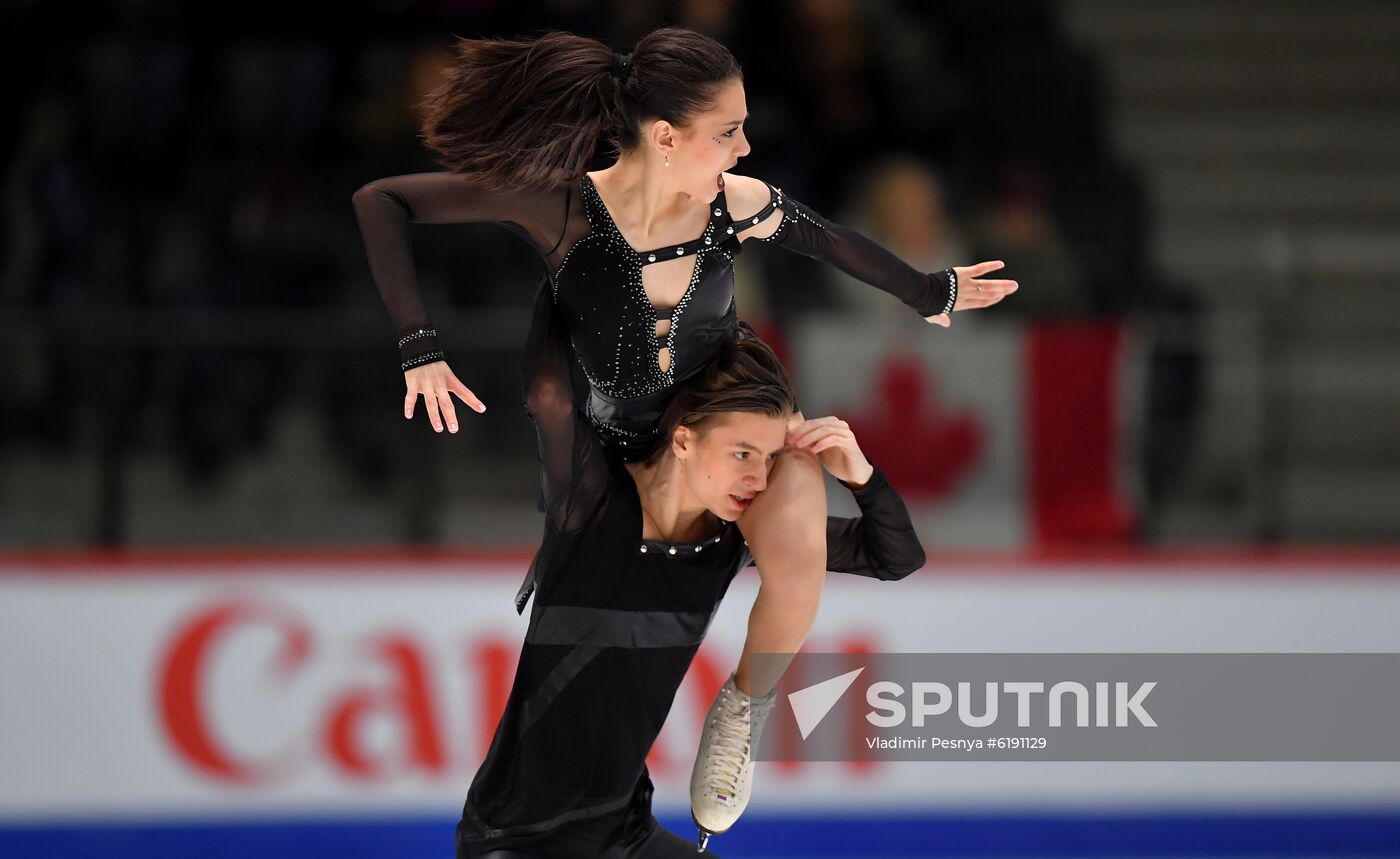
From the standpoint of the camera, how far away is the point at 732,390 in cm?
293

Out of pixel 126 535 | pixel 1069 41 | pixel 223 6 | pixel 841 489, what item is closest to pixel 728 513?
pixel 841 489

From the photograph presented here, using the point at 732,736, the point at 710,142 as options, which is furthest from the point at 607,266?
the point at 732,736

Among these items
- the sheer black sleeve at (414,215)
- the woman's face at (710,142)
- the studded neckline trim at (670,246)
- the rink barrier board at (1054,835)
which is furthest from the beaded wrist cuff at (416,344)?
the rink barrier board at (1054,835)

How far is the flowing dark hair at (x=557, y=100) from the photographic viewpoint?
2848mm

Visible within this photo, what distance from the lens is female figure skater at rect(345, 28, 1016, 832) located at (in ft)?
9.32

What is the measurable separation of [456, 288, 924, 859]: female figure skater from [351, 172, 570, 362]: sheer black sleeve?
19 centimetres

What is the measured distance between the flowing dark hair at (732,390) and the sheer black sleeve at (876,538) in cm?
22

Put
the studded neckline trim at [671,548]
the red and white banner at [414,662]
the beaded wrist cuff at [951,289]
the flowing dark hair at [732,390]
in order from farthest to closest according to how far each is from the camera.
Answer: the red and white banner at [414,662] < the beaded wrist cuff at [951,289] < the studded neckline trim at [671,548] < the flowing dark hair at [732,390]

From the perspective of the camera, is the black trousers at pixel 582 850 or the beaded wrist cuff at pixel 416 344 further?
the black trousers at pixel 582 850

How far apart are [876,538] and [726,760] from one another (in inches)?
19.0

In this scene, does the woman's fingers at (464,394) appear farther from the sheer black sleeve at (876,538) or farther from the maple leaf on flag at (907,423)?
the maple leaf on flag at (907,423)

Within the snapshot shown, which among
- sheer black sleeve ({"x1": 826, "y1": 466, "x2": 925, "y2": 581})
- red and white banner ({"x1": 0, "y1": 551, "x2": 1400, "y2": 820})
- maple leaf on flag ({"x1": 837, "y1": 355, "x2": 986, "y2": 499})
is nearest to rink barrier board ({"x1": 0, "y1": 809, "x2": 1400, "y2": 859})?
red and white banner ({"x1": 0, "y1": 551, "x2": 1400, "y2": 820})

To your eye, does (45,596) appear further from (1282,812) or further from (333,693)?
(1282,812)

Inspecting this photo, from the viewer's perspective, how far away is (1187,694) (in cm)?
493
